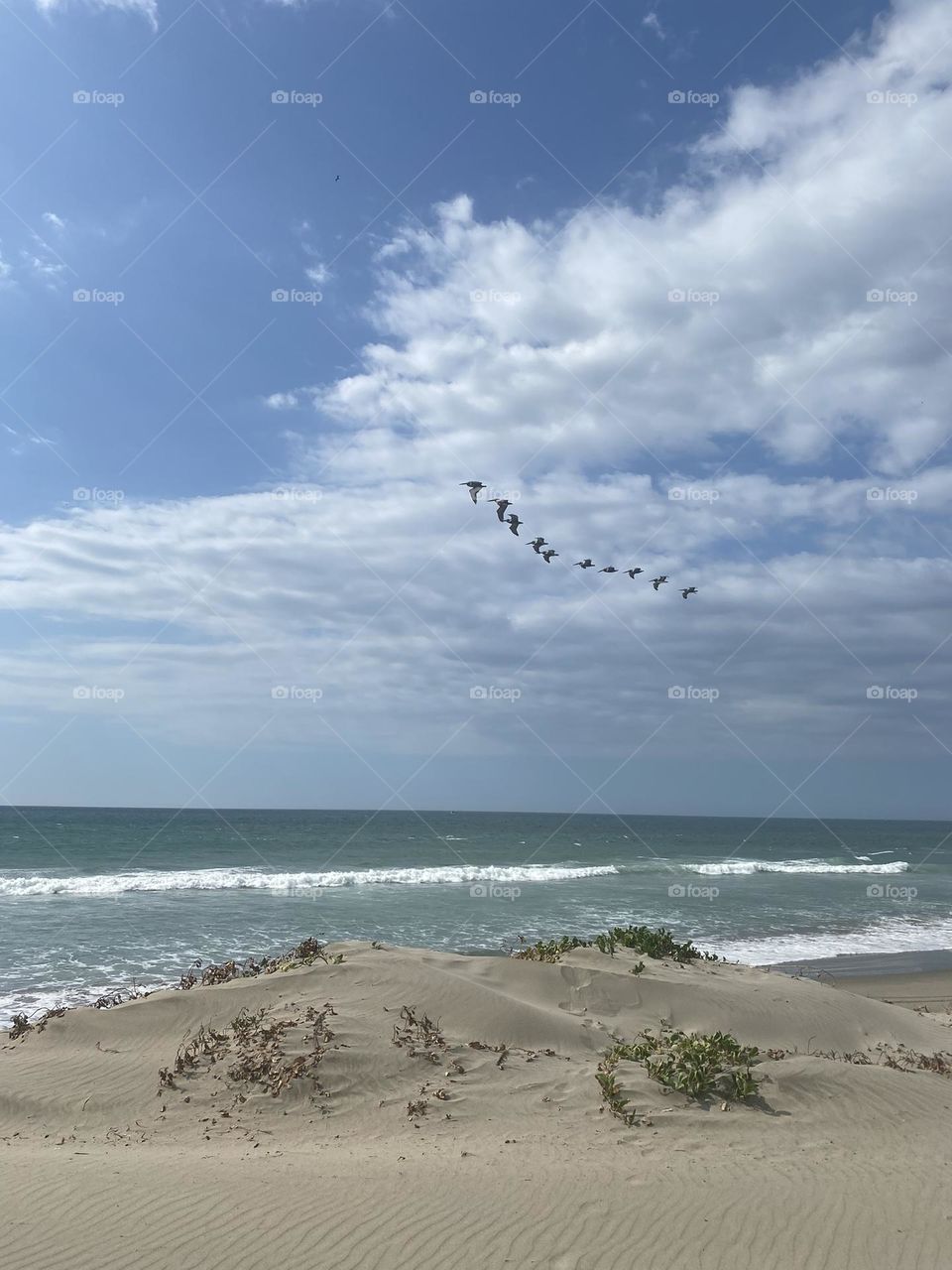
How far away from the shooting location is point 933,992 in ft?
53.1

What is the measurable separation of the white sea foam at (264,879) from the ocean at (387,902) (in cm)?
12

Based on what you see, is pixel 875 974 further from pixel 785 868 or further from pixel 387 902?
pixel 785 868

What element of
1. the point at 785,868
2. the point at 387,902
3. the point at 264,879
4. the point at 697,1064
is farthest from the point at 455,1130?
the point at 785,868

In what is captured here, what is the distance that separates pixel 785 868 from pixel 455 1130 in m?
48.3

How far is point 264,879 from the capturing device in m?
35.2

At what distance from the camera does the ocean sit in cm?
1814

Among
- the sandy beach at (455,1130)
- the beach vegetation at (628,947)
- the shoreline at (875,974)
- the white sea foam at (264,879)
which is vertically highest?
the beach vegetation at (628,947)

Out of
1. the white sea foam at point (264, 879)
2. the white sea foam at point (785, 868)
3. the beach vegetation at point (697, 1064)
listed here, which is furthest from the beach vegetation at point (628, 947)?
the white sea foam at point (785, 868)

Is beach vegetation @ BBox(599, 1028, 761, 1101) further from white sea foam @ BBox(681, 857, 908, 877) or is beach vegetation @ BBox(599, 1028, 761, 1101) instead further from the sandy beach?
white sea foam @ BBox(681, 857, 908, 877)

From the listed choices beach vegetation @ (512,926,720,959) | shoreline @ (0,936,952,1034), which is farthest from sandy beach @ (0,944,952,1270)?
shoreline @ (0,936,952,1034)

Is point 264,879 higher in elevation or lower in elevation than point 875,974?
lower

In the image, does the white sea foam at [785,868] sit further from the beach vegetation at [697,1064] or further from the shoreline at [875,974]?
the beach vegetation at [697,1064]

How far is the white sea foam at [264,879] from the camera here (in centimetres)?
3138

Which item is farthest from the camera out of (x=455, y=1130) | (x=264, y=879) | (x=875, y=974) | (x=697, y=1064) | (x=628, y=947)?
(x=264, y=879)
